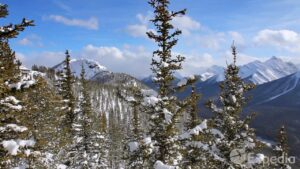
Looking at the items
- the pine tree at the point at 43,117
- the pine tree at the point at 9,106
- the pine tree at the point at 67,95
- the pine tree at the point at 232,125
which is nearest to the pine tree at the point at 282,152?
the pine tree at the point at 232,125

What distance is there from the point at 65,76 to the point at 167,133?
17100mm

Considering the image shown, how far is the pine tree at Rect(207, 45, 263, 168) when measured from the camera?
22.2m

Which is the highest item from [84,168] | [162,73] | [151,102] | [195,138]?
[162,73]

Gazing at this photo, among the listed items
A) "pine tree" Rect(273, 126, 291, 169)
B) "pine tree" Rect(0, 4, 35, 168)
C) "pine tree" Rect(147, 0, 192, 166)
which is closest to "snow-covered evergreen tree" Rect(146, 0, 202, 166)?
"pine tree" Rect(147, 0, 192, 166)

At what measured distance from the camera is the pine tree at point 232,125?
72.9 ft

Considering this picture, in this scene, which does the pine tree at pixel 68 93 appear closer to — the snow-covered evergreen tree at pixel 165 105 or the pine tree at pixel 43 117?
the pine tree at pixel 43 117

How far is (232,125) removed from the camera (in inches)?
887

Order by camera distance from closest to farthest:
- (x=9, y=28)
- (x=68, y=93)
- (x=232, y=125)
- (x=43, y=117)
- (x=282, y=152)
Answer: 1. (x=9, y=28)
2. (x=232, y=125)
3. (x=43, y=117)
4. (x=68, y=93)
5. (x=282, y=152)

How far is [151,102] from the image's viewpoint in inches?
771

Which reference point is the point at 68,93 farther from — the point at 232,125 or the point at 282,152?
the point at 282,152

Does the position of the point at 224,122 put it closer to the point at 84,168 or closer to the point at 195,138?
the point at 195,138

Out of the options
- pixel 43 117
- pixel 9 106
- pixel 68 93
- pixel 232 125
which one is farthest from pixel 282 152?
pixel 9 106

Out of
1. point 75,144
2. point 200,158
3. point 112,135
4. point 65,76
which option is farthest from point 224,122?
point 112,135

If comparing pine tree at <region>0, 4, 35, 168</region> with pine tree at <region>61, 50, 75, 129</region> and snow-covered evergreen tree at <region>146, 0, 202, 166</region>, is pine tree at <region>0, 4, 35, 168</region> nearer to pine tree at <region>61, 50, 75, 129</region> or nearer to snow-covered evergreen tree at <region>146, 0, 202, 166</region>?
snow-covered evergreen tree at <region>146, 0, 202, 166</region>
